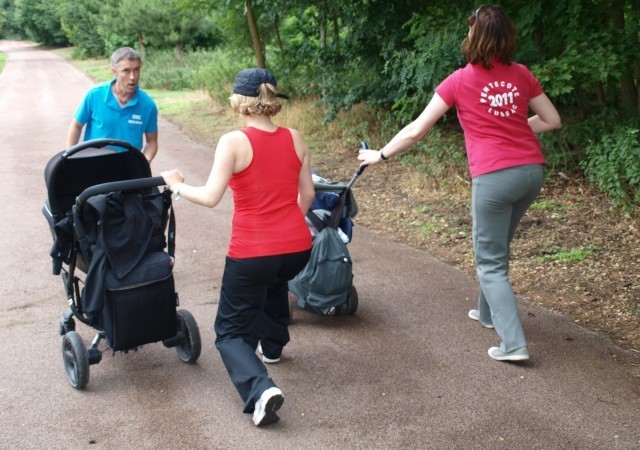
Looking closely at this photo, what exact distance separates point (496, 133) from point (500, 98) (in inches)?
8.5

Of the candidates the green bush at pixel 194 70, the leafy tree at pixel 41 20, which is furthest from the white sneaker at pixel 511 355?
the leafy tree at pixel 41 20

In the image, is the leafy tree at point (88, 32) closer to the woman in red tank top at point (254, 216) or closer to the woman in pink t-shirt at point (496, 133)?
the woman in pink t-shirt at point (496, 133)

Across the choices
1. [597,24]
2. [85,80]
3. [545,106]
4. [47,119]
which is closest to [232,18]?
[47,119]

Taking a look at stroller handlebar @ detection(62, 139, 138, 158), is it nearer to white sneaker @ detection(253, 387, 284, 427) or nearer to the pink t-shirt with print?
white sneaker @ detection(253, 387, 284, 427)

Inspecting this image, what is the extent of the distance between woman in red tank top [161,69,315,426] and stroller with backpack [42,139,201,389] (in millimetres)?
458

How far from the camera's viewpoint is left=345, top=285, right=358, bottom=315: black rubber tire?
5.68 m

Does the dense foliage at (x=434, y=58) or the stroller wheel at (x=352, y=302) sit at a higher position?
the dense foliage at (x=434, y=58)

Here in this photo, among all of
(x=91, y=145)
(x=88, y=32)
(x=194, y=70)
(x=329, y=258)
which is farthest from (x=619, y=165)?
(x=88, y=32)

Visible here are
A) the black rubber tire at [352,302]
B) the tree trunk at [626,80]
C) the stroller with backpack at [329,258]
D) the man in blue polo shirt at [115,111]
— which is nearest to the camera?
the stroller with backpack at [329,258]

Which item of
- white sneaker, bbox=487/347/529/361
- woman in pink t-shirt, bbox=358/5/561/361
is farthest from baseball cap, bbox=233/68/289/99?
white sneaker, bbox=487/347/529/361

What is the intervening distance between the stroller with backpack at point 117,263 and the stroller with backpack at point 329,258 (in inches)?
36.8

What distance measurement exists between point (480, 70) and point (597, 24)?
428 centimetres

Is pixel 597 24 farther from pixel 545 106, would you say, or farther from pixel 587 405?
pixel 587 405

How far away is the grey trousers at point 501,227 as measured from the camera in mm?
4672
